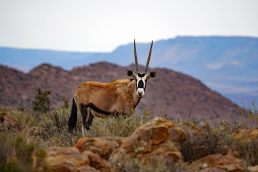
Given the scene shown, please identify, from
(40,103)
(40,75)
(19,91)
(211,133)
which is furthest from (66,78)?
(211,133)

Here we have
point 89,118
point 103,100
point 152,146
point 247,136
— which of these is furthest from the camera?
point 89,118

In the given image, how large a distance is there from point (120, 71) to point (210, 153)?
5890 centimetres

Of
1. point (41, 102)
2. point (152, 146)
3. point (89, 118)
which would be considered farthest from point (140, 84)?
point (41, 102)

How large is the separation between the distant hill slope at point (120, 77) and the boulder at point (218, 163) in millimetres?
38705

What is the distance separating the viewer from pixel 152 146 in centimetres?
440

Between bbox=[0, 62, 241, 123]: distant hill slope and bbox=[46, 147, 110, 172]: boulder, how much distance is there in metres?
39.0

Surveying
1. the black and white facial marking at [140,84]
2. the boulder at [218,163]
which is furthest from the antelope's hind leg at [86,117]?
the boulder at [218,163]

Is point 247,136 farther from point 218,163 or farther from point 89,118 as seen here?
point 89,118

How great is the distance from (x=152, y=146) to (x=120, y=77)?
55.0 meters

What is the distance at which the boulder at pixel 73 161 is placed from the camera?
3869 mm

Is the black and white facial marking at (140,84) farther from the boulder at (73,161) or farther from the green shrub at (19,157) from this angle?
the green shrub at (19,157)

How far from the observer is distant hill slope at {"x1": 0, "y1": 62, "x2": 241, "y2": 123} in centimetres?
4819

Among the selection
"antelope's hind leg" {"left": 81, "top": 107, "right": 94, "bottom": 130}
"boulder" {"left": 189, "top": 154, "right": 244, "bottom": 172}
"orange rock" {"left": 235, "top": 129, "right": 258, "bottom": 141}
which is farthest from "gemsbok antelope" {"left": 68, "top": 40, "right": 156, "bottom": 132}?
"boulder" {"left": 189, "top": 154, "right": 244, "bottom": 172}

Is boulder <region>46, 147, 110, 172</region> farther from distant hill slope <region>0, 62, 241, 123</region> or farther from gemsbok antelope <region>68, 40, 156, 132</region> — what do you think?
distant hill slope <region>0, 62, 241, 123</region>
